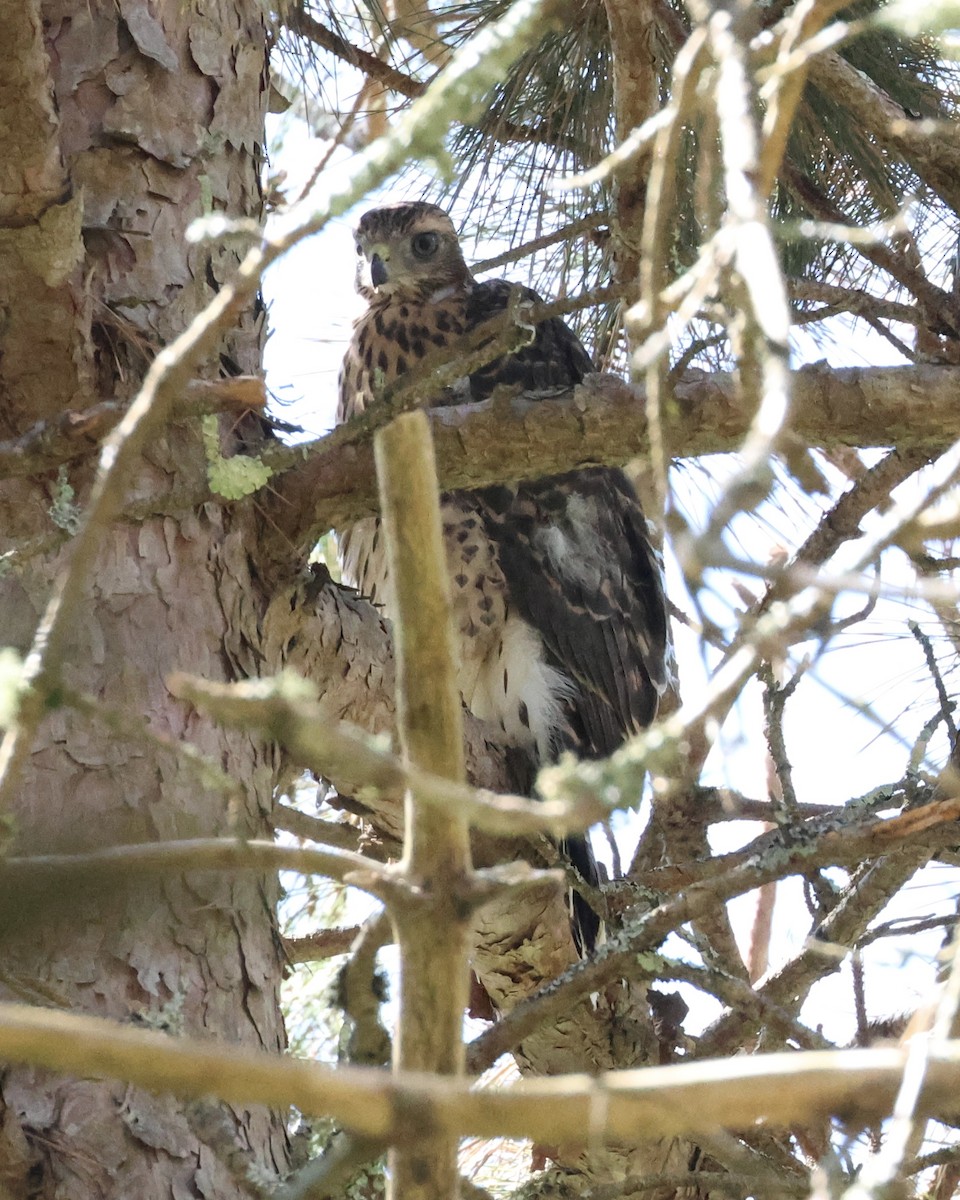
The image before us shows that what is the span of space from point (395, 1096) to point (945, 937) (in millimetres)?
2419

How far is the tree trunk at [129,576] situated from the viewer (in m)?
1.94

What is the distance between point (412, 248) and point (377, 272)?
7.6 inches

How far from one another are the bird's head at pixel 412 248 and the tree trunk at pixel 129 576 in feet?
5.63

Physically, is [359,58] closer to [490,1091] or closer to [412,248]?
[412,248]

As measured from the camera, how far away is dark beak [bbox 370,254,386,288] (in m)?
4.47

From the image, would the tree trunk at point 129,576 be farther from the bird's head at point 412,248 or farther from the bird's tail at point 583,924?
the bird's head at point 412,248

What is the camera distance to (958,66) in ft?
12.5

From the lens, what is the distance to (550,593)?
407 centimetres

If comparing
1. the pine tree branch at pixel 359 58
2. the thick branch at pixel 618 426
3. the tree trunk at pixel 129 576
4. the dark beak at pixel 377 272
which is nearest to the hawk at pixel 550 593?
the dark beak at pixel 377 272

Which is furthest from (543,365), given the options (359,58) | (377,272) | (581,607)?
(359,58)

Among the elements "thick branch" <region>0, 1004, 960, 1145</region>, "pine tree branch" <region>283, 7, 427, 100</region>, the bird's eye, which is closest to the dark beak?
the bird's eye

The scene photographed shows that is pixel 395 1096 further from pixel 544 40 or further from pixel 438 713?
pixel 544 40

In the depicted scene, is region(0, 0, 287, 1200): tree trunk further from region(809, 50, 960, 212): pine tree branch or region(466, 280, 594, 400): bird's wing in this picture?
region(466, 280, 594, 400): bird's wing

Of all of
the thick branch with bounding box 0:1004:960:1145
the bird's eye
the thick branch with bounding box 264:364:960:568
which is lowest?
the thick branch with bounding box 0:1004:960:1145
